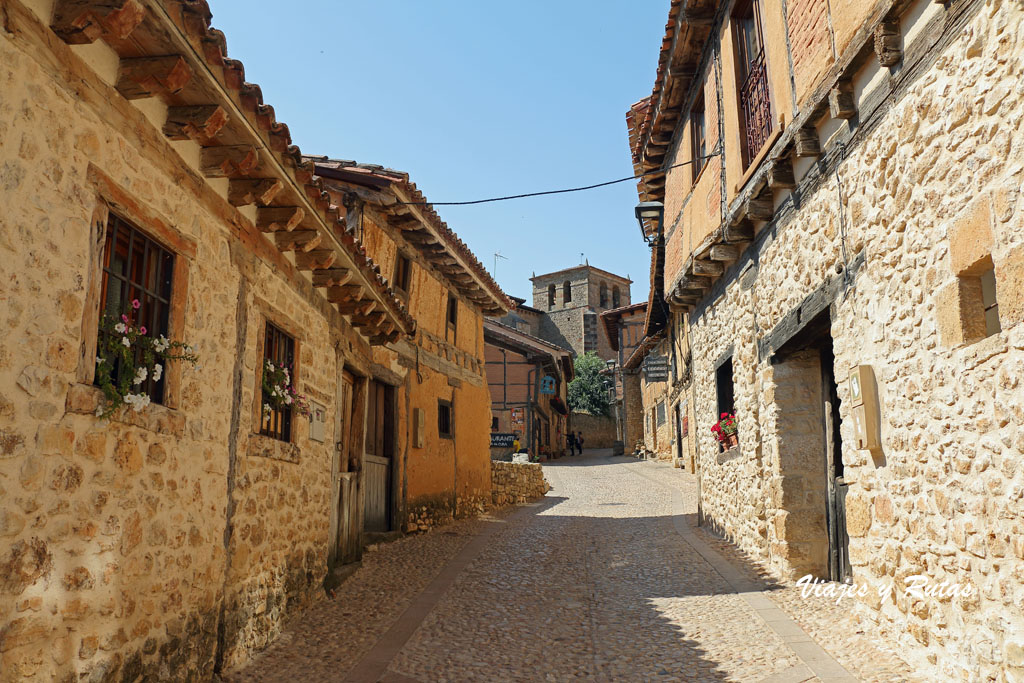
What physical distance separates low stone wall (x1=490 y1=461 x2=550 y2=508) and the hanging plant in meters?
9.52

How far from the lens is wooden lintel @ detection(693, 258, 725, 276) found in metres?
9.06

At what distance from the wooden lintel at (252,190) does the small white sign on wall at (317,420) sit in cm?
229

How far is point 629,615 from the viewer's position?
6418mm

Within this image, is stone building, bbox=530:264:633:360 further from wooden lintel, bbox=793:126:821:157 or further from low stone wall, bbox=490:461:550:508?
wooden lintel, bbox=793:126:821:157

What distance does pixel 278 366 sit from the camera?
626 centimetres

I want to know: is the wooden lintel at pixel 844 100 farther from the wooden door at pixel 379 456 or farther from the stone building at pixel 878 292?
the wooden door at pixel 379 456

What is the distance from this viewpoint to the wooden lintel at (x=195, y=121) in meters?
4.27

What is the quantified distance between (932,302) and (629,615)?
3.62m

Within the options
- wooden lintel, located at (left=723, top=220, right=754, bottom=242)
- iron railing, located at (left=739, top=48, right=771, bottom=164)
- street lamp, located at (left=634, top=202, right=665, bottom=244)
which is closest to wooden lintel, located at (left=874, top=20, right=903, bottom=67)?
iron railing, located at (left=739, top=48, right=771, bottom=164)

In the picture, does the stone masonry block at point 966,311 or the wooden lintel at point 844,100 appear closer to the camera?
the stone masonry block at point 966,311

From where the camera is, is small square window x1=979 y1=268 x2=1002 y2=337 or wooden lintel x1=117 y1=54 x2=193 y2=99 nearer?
wooden lintel x1=117 y1=54 x2=193 y2=99

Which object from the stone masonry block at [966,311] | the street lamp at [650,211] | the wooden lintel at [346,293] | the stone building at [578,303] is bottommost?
the stone masonry block at [966,311]

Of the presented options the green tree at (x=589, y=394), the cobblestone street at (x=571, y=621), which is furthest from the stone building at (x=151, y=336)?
the green tree at (x=589, y=394)

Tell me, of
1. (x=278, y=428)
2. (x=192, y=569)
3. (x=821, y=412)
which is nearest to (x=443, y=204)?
(x=278, y=428)
